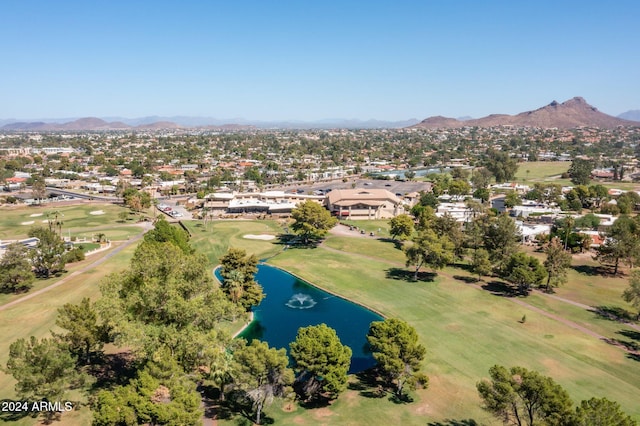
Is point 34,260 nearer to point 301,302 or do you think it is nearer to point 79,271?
point 79,271

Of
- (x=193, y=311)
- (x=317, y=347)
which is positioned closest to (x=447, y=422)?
(x=317, y=347)

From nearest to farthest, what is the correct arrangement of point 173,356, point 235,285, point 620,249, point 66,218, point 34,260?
point 173,356
point 235,285
point 34,260
point 620,249
point 66,218

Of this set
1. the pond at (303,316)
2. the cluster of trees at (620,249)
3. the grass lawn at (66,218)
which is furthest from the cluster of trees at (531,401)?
the grass lawn at (66,218)

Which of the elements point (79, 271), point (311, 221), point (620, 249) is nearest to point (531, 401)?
point (620, 249)

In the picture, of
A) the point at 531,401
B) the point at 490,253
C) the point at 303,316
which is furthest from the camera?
A: the point at 490,253

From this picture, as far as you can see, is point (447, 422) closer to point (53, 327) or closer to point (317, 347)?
point (317, 347)

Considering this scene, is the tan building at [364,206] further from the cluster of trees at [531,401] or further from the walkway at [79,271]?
the cluster of trees at [531,401]

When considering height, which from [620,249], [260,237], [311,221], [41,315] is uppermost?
[620,249]
